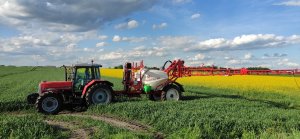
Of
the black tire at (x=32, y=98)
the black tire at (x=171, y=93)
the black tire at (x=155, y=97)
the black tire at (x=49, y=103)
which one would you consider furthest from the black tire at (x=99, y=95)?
the black tire at (x=171, y=93)

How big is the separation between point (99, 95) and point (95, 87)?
508 millimetres

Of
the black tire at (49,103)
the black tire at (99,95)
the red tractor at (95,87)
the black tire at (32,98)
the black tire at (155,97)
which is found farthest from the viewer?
the black tire at (155,97)

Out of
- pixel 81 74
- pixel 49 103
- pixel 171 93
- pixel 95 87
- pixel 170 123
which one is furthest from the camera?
pixel 171 93

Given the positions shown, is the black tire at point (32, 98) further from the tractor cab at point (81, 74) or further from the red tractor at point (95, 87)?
the tractor cab at point (81, 74)

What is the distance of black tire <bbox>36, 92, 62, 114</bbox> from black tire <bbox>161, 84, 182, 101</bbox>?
224 inches

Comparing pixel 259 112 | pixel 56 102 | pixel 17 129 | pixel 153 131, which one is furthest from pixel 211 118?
pixel 56 102

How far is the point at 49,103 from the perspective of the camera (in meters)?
17.1

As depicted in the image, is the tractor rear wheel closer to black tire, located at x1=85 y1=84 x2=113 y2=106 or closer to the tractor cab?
black tire, located at x1=85 y1=84 x2=113 y2=106

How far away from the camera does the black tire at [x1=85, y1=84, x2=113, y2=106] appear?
17500 millimetres

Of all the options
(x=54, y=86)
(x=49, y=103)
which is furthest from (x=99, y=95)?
(x=49, y=103)

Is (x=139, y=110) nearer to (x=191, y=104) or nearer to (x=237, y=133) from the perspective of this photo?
(x=191, y=104)

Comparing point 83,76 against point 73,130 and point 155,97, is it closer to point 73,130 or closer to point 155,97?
point 155,97

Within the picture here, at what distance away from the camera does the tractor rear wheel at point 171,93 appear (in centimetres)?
1992

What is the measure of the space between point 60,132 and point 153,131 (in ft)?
10.2
